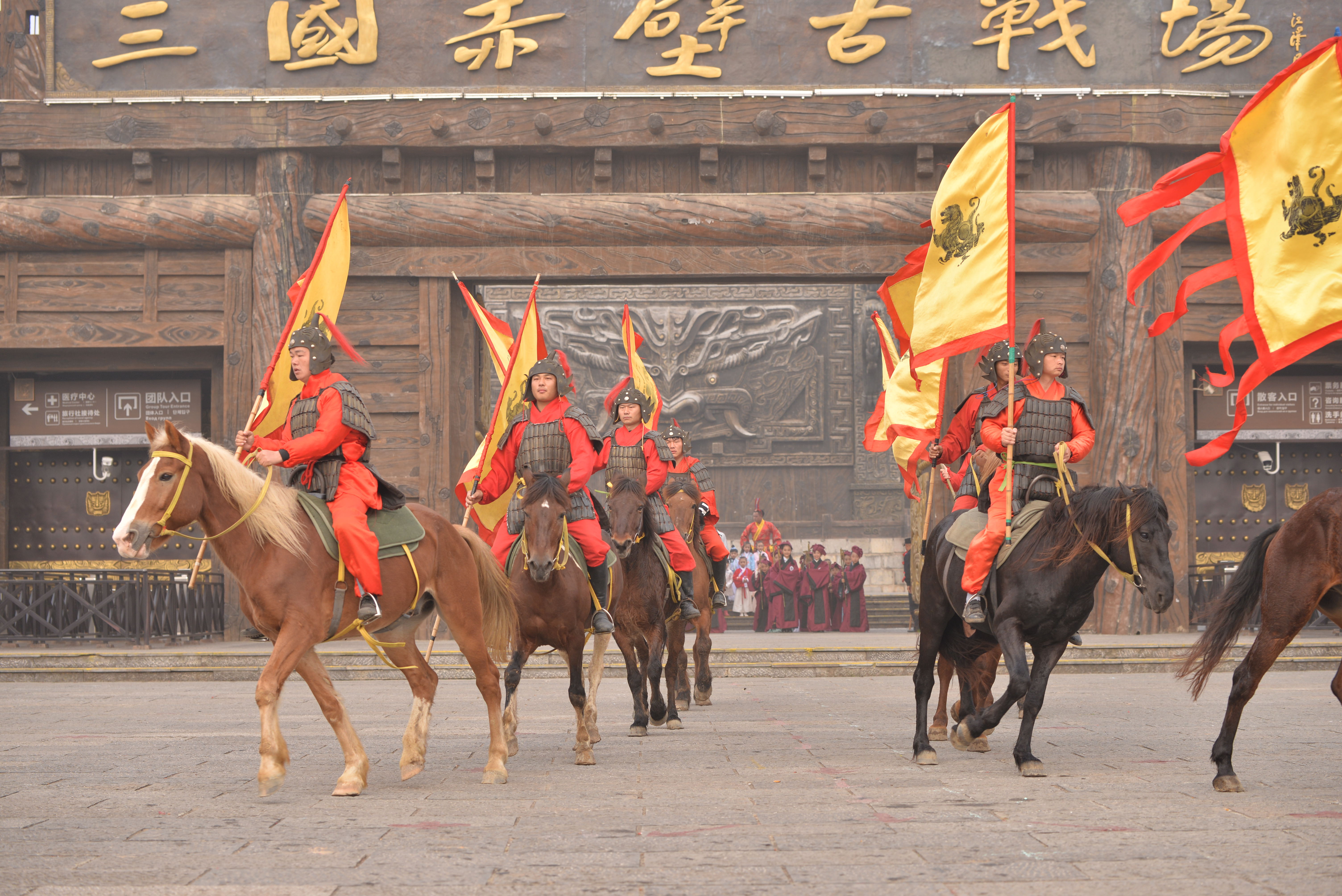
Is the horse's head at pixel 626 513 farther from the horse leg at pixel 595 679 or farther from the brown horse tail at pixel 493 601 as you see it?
the brown horse tail at pixel 493 601

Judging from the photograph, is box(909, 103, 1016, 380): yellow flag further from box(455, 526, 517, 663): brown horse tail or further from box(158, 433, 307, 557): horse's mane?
box(158, 433, 307, 557): horse's mane

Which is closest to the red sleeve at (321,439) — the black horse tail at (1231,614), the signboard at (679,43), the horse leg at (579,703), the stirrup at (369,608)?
the stirrup at (369,608)

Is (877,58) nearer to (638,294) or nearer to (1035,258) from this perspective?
(1035,258)

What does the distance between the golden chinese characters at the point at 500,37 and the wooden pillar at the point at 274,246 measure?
2.67 metres

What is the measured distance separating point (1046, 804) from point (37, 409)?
59.3 ft

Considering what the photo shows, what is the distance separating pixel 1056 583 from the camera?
306 inches

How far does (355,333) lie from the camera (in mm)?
17797

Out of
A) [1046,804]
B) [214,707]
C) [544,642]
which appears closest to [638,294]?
[214,707]

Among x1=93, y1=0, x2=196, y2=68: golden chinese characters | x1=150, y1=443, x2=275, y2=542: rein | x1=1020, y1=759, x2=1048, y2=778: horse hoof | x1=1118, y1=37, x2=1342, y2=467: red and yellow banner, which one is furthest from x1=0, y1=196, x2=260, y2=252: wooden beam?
x1=1118, y1=37, x2=1342, y2=467: red and yellow banner

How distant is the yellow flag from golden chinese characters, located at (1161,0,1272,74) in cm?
1019

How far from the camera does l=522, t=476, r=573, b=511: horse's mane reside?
8227mm

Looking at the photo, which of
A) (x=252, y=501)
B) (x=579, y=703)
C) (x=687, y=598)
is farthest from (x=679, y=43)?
(x=252, y=501)

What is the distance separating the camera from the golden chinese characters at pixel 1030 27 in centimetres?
1758

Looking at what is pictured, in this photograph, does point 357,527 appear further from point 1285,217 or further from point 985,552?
point 1285,217
